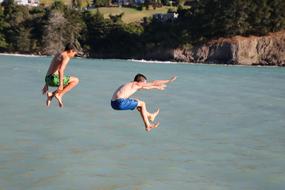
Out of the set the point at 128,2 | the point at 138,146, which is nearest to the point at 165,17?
the point at 128,2

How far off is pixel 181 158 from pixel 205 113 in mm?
10114

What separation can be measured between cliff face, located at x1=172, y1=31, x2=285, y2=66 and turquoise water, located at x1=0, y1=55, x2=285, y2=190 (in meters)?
72.3

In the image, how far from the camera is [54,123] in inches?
872

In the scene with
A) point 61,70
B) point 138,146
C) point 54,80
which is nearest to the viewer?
point 61,70

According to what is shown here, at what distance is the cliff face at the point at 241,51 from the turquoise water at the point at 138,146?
72.3m

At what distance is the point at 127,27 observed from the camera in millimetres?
109688

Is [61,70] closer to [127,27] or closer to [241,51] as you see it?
[241,51]

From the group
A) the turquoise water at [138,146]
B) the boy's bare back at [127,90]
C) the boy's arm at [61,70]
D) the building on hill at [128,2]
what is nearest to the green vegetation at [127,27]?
the building on hill at [128,2]

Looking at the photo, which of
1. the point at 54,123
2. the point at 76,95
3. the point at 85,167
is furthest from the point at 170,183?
→ the point at 76,95

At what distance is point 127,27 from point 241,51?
77.7 ft

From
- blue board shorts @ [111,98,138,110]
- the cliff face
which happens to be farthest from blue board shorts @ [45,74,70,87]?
the cliff face

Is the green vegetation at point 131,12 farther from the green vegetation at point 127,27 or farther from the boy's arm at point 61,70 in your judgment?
the boy's arm at point 61,70

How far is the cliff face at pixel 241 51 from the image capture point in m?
103

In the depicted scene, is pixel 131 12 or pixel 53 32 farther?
pixel 131 12
